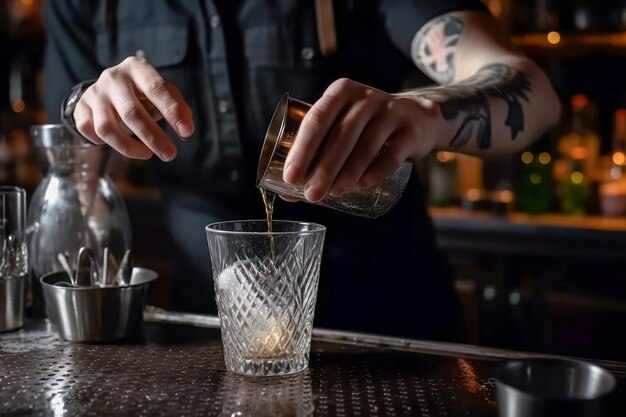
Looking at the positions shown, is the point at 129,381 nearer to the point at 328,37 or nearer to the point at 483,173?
the point at 328,37

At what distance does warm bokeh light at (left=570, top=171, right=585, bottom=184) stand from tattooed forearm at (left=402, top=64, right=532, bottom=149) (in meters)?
1.60

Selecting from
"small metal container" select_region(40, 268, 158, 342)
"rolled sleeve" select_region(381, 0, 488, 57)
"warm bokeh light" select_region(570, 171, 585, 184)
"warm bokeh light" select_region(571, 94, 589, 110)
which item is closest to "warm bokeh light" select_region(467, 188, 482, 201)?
"warm bokeh light" select_region(570, 171, 585, 184)

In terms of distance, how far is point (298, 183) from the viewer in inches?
39.7

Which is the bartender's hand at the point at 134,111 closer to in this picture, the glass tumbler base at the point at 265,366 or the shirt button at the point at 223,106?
the glass tumbler base at the point at 265,366

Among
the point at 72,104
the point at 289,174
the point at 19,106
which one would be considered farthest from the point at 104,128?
the point at 19,106

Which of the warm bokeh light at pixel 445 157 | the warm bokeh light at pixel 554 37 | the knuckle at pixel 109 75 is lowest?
the warm bokeh light at pixel 445 157

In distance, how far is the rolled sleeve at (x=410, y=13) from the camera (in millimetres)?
1653

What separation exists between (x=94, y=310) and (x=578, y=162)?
2.18 meters

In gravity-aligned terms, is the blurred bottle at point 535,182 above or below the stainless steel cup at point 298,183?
below

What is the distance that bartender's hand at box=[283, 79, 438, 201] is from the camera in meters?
→ 0.98

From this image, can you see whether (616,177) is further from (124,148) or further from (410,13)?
(124,148)

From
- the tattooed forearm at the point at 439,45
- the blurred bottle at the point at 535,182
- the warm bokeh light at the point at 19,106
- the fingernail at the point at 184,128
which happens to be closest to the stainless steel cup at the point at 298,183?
the fingernail at the point at 184,128

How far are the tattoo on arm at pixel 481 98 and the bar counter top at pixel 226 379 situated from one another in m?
0.32

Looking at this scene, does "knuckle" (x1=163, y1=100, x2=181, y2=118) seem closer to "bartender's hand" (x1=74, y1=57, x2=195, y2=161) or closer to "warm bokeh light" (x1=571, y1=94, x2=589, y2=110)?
"bartender's hand" (x1=74, y1=57, x2=195, y2=161)
